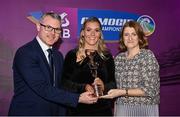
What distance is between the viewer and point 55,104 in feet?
8.69

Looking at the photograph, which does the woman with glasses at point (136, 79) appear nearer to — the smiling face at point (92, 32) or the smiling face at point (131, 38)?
the smiling face at point (131, 38)

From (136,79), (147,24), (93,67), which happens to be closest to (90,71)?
(93,67)

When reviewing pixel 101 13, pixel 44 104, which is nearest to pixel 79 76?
pixel 44 104

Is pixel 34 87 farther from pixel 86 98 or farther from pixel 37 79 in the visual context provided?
pixel 86 98

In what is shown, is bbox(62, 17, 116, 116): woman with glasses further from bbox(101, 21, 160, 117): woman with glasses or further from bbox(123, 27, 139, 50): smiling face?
bbox(123, 27, 139, 50): smiling face

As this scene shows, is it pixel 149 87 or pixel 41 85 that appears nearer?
pixel 41 85

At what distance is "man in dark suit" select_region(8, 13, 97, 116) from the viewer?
244 centimetres

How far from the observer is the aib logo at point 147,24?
12.1ft

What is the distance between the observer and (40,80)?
2438 mm

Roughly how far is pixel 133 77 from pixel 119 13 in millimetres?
1093

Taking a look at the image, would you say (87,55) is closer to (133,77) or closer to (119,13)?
(133,77)

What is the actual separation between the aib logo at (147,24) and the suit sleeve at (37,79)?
150 cm

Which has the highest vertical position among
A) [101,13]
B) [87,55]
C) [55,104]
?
[101,13]

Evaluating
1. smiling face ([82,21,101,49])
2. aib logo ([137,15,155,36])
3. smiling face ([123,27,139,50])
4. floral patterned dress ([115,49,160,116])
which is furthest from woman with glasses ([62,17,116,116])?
aib logo ([137,15,155,36])
